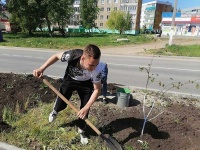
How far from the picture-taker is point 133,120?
3967mm

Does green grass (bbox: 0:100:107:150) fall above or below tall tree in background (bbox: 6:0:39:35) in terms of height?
below

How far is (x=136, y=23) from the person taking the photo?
8588cm

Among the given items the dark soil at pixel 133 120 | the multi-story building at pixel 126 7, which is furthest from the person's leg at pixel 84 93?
the multi-story building at pixel 126 7

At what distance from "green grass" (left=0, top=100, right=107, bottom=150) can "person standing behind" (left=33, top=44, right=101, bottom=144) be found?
0.17 m

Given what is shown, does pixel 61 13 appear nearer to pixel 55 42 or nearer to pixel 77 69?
pixel 55 42

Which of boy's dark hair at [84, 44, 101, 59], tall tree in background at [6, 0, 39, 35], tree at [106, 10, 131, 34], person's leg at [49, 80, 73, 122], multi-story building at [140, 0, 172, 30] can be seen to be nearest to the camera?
boy's dark hair at [84, 44, 101, 59]

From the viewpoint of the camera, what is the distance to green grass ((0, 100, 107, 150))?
10.5 ft

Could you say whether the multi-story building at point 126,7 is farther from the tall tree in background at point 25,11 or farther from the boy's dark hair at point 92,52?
the boy's dark hair at point 92,52

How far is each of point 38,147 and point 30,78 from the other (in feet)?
8.80

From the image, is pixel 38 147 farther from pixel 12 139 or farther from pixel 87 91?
pixel 87 91

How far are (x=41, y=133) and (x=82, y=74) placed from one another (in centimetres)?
109

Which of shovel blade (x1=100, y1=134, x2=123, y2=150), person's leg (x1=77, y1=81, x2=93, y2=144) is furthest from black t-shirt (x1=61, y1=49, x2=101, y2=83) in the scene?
shovel blade (x1=100, y1=134, x2=123, y2=150)

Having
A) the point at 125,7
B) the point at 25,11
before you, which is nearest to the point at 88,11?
the point at 25,11

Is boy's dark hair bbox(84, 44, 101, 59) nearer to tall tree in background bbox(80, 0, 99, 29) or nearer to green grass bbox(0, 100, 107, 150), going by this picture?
green grass bbox(0, 100, 107, 150)
